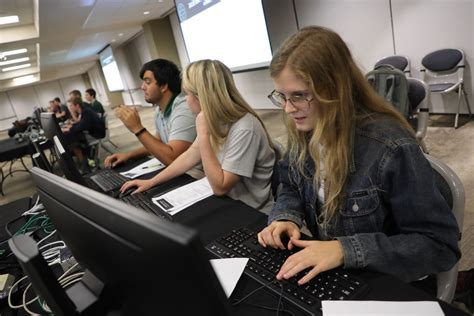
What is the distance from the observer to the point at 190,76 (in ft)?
4.89

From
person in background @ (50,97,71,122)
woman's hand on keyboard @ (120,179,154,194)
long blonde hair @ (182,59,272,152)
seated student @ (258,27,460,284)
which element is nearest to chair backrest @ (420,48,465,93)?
long blonde hair @ (182,59,272,152)

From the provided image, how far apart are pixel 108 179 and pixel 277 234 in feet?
4.03

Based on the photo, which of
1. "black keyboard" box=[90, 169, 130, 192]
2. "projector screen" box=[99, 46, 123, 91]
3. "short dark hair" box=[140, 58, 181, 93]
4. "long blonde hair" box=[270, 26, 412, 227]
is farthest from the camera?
"projector screen" box=[99, 46, 123, 91]

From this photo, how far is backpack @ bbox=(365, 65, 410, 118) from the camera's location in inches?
86.7

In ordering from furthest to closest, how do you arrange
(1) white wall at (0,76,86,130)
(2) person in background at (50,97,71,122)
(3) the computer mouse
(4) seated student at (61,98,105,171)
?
(1) white wall at (0,76,86,130)
(2) person in background at (50,97,71,122)
(4) seated student at (61,98,105,171)
(3) the computer mouse

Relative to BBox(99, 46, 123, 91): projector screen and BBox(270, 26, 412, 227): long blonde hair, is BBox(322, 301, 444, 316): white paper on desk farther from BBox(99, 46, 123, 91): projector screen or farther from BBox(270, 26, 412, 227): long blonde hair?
BBox(99, 46, 123, 91): projector screen

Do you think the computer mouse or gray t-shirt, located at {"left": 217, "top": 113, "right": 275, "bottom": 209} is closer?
gray t-shirt, located at {"left": 217, "top": 113, "right": 275, "bottom": 209}

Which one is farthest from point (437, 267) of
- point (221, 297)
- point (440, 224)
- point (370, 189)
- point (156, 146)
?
point (156, 146)

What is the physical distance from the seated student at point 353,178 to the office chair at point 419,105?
1645 mm

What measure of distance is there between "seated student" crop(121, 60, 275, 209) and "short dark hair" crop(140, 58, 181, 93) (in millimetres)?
621

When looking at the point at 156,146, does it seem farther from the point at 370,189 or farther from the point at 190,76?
the point at 370,189

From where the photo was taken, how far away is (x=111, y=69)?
43.5ft

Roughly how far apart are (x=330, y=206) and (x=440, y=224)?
0.26 m

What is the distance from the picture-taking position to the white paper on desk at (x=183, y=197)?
4.12ft
